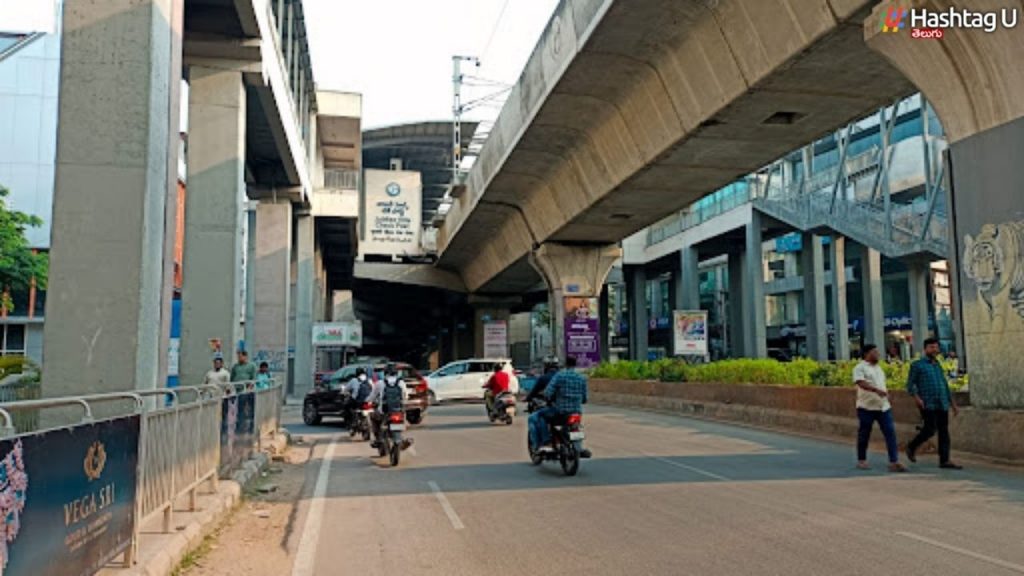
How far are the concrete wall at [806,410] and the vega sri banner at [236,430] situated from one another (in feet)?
33.3

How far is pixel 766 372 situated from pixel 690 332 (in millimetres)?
9405

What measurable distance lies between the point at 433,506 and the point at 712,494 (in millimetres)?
3214

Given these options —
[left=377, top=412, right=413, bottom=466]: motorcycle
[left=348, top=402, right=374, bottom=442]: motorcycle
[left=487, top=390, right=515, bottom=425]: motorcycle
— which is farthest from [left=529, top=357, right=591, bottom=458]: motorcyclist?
[left=487, top=390, right=515, bottom=425]: motorcycle

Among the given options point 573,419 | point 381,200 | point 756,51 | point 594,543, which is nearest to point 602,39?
point 756,51

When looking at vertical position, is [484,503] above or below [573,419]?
below

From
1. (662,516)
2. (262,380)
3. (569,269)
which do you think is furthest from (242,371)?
(569,269)

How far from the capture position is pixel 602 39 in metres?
14.4

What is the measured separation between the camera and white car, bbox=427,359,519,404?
28.9m

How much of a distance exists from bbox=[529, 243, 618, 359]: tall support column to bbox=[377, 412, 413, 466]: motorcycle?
18.3m

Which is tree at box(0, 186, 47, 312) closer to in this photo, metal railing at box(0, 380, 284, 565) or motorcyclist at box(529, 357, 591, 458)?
metal railing at box(0, 380, 284, 565)

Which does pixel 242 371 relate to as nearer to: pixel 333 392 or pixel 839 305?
pixel 333 392

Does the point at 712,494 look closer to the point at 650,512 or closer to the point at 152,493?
the point at 650,512

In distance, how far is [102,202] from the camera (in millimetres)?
9891

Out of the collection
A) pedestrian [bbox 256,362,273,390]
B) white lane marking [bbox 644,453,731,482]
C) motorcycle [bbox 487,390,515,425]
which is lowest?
white lane marking [bbox 644,453,731,482]
